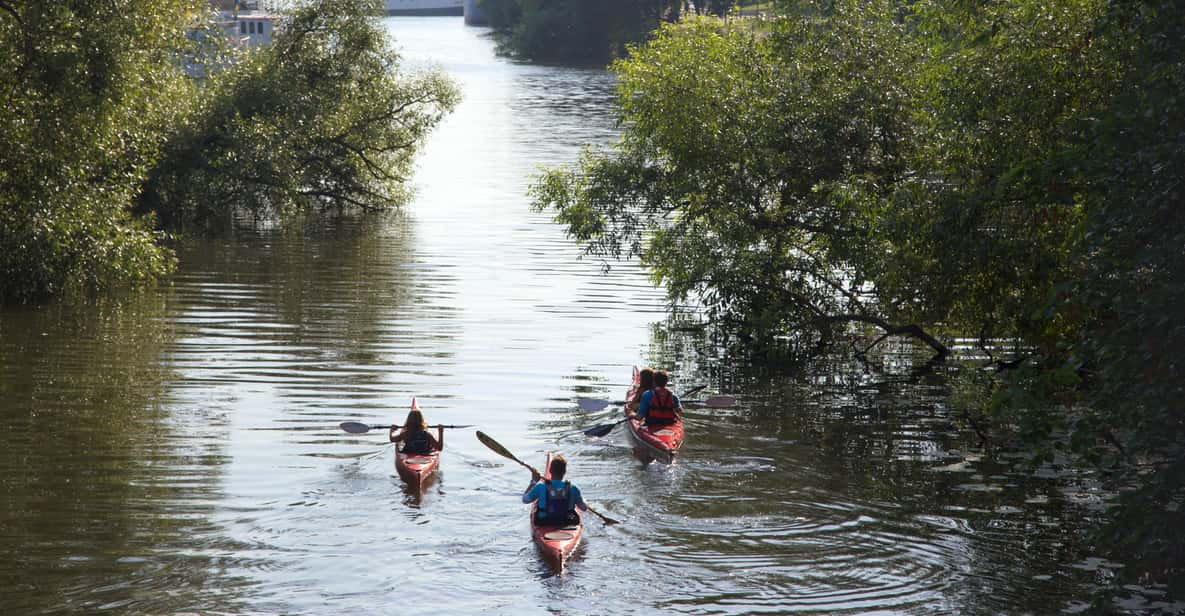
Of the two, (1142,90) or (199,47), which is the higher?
(199,47)

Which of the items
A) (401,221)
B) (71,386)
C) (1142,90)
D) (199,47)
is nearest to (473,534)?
(1142,90)

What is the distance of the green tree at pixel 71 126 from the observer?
28000 millimetres

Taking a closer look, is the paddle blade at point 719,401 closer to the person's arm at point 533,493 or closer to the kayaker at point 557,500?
the person's arm at point 533,493

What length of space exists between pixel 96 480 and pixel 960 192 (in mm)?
13889

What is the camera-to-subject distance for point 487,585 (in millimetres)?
14922

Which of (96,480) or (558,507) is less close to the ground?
(558,507)

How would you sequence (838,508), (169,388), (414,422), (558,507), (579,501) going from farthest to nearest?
(169,388) → (414,422) → (838,508) → (579,501) → (558,507)

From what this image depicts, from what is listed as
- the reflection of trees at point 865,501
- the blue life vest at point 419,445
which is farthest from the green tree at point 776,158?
the blue life vest at point 419,445

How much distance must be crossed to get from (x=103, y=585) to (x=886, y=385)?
54.8ft

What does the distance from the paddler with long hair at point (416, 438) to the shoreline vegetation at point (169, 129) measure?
44.3 feet

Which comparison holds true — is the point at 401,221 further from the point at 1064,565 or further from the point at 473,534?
the point at 1064,565

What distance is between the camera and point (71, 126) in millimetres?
28922

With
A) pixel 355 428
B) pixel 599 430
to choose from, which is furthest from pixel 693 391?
pixel 355 428

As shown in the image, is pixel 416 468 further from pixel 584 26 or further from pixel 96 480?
pixel 584 26
